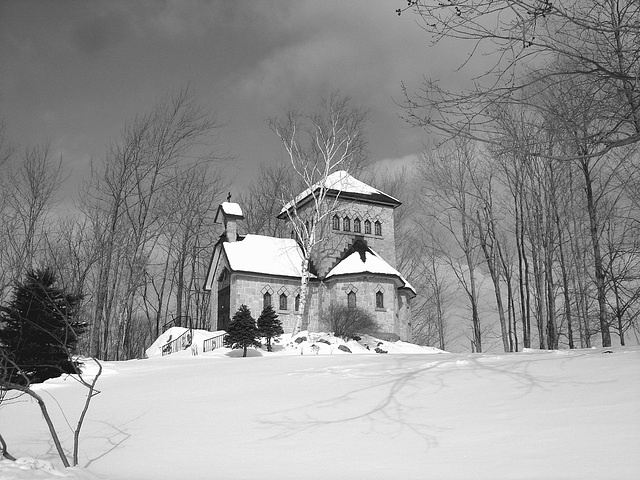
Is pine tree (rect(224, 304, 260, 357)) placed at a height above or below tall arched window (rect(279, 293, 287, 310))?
below

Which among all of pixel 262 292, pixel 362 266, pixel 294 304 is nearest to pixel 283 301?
pixel 294 304

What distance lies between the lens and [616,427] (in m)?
5.54

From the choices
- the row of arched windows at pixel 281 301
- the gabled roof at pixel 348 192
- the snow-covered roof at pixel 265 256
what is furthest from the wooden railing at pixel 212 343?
the gabled roof at pixel 348 192

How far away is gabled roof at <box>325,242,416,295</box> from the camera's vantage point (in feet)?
98.3

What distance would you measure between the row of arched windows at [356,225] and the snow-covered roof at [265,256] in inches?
112

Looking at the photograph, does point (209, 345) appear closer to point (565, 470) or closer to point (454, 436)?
point (454, 436)

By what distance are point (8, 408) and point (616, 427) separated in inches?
445

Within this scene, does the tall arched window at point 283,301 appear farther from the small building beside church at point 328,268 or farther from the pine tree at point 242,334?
the pine tree at point 242,334

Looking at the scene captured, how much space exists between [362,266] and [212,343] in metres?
9.34

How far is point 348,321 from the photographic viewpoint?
1089 inches

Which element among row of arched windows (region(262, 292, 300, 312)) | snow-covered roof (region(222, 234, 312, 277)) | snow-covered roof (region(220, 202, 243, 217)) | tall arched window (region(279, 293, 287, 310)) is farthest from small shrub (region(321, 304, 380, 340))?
snow-covered roof (region(220, 202, 243, 217))

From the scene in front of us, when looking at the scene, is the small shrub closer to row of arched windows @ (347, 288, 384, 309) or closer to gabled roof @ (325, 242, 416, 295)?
row of arched windows @ (347, 288, 384, 309)

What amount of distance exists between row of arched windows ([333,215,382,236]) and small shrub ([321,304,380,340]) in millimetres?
5742

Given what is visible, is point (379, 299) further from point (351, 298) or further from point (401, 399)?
point (401, 399)
